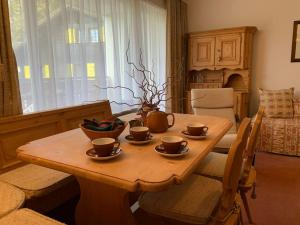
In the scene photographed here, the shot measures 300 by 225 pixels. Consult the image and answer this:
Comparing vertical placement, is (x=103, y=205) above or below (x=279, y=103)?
below

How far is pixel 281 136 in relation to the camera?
3400mm

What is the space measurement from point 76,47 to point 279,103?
9.86ft

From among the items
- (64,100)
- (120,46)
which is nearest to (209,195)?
(64,100)

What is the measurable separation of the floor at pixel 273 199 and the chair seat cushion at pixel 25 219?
2.20 feet

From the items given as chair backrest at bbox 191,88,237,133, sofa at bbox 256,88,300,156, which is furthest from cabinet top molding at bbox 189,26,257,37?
sofa at bbox 256,88,300,156

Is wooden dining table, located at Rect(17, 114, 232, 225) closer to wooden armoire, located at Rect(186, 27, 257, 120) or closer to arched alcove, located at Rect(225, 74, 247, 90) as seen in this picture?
wooden armoire, located at Rect(186, 27, 257, 120)

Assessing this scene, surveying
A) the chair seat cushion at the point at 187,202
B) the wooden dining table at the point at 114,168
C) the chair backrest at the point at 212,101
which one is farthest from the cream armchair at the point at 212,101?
the chair seat cushion at the point at 187,202

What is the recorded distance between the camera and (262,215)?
208cm

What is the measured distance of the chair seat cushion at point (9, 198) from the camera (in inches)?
51.9

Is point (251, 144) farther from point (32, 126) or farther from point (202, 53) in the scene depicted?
point (202, 53)

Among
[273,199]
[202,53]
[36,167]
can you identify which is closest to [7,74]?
[36,167]

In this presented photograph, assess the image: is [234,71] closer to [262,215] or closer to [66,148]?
[262,215]

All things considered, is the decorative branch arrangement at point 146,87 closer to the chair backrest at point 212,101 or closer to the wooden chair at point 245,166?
the chair backrest at point 212,101

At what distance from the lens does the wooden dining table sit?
3.42 ft
